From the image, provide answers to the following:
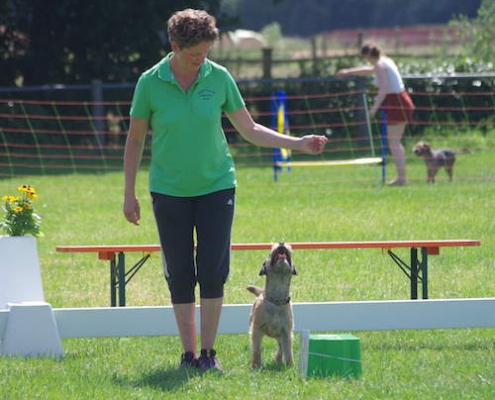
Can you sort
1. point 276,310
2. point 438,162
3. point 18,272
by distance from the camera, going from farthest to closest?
1. point 438,162
2. point 18,272
3. point 276,310

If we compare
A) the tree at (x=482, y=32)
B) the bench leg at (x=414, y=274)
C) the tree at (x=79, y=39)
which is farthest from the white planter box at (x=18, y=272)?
the tree at (x=482, y=32)

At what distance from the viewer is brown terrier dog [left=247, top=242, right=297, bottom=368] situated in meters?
6.38

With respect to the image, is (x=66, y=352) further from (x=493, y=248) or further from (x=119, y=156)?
(x=119, y=156)

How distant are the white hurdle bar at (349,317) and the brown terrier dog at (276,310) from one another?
0.45 metres

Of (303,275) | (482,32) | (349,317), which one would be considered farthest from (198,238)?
(482,32)

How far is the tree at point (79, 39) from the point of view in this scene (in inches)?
908

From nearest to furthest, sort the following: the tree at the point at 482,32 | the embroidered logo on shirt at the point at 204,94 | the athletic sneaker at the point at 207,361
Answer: the embroidered logo on shirt at the point at 204,94
the athletic sneaker at the point at 207,361
the tree at the point at 482,32

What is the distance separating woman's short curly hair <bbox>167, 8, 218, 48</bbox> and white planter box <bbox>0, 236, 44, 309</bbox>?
192cm

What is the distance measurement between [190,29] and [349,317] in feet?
6.83

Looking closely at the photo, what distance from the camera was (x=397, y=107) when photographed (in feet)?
50.5

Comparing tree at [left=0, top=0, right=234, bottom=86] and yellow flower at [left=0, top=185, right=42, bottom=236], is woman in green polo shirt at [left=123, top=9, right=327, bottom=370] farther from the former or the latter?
tree at [left=0, top=0, right=234, bottom=86]

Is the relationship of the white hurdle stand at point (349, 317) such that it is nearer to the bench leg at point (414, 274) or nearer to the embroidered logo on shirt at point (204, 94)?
the bench leg at point (414, 274)

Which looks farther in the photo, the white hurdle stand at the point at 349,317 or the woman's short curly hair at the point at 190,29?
the white hurdle stand at the point at 349,317

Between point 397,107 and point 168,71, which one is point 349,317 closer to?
point 168,71
